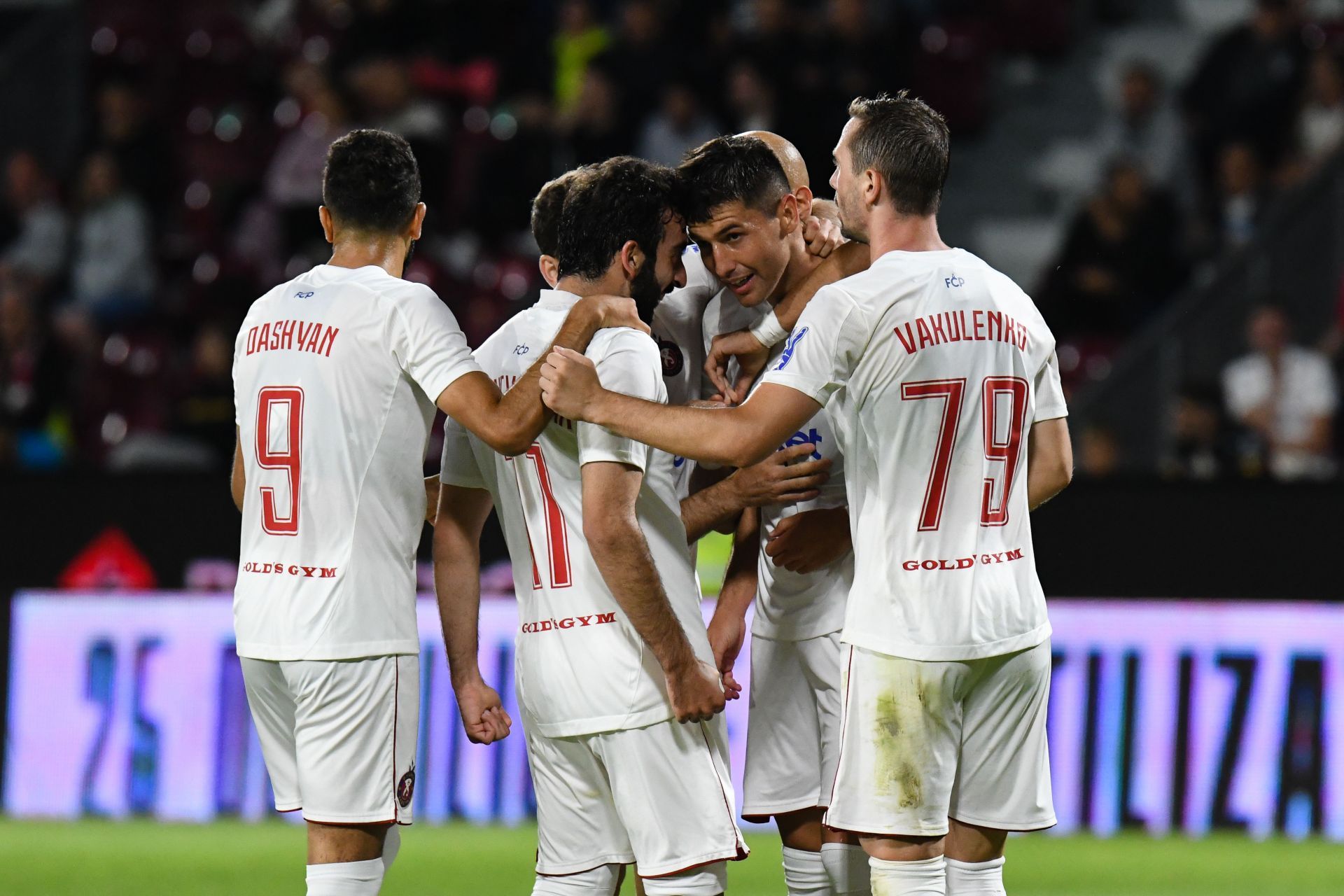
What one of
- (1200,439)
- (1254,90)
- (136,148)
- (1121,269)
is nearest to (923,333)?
(1200,439)

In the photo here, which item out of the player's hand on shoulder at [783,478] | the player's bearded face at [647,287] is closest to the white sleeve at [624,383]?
the player's bearded face at [647,287]

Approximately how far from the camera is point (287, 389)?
168 inches

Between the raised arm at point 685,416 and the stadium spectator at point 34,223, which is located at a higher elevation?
the stadium spectator at point 34,223

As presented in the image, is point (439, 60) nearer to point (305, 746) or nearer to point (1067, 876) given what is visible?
point (1067, 876)

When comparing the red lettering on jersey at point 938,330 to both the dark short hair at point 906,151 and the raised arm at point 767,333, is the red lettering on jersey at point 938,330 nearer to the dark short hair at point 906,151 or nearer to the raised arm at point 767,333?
the dark short hair at point 906,151

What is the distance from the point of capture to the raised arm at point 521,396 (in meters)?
4.05

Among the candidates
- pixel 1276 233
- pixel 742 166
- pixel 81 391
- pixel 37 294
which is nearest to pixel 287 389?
pixel 742 166

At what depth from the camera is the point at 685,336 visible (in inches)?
199

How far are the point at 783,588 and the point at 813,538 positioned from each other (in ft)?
0.66

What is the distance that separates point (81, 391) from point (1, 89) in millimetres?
3582

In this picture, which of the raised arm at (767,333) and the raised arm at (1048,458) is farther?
→ the raised arm at (767,333)

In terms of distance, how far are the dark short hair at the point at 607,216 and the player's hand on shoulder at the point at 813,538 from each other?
90 centimetres

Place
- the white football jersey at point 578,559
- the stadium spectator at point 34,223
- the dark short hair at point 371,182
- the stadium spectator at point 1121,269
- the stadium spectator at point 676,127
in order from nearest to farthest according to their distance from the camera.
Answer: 1. the white football jersey at point 578,559
2. the dark short hair at point 371,182
3. the stadium spectator at point 1121,269
4. the stadium spectator at point 676,127
5. the stadium spectator at point 34,223

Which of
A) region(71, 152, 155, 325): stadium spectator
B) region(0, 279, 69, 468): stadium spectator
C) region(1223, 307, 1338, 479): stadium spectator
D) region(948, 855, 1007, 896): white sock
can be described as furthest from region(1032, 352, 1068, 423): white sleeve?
region(71, 152, 155, 325): stadium spectator
